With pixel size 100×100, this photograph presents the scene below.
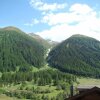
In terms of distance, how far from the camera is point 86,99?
90.9ft

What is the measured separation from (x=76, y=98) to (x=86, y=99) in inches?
35.3

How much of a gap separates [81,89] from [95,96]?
2.35 meters

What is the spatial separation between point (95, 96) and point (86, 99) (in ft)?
2.81

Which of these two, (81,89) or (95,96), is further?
(81,89)

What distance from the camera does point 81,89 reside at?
2958 centimetres

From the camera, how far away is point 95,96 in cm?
2750

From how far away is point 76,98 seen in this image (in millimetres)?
27891

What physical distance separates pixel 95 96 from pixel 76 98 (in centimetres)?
171

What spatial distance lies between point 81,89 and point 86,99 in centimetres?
199

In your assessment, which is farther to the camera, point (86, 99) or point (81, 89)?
point (81, 89)
